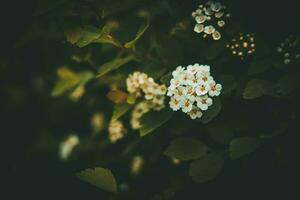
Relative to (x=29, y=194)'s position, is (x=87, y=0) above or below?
above

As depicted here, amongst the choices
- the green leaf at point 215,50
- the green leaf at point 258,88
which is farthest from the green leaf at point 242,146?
the green leaf at point 215,50

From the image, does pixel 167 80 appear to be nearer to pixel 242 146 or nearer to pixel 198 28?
pixel 198 28

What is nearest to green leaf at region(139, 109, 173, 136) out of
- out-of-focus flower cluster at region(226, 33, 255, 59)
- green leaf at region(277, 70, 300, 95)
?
out-of-focus flower cluster at region(226, 33, 255, 59)

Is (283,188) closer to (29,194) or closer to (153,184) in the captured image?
(153,184)

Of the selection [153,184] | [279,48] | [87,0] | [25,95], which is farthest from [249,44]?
[25,95]

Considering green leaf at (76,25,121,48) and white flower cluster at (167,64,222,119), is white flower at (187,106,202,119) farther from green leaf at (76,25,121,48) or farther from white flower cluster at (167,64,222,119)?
green leaf at (76,25,121,48)

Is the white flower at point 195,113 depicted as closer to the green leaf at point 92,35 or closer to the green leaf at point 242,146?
the green leaf at point 242,146
